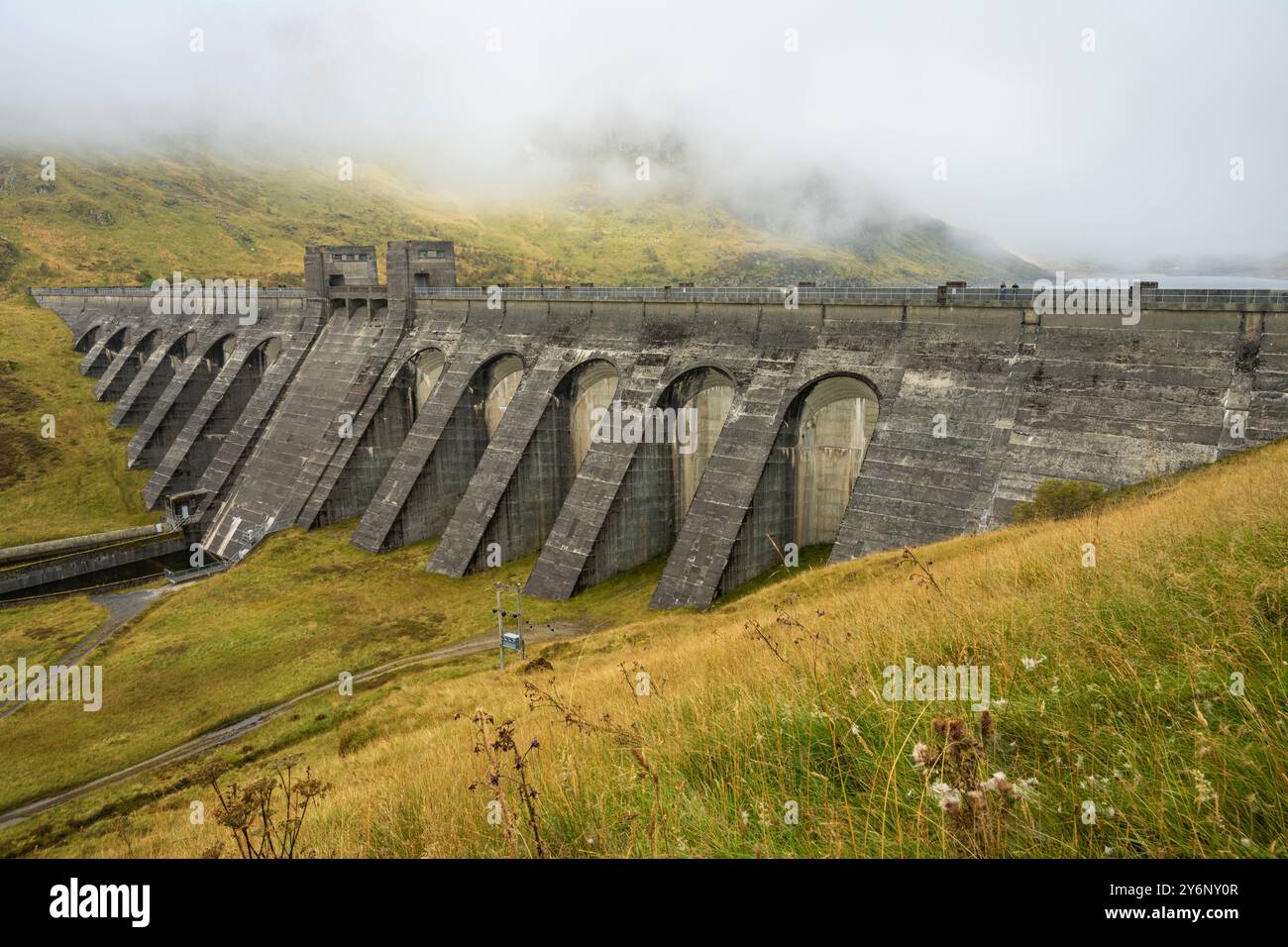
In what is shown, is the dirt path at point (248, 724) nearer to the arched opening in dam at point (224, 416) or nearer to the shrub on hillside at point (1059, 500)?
the shrub on hillside at point (1059, 500)

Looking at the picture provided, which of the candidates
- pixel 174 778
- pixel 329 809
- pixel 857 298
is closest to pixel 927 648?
pixel 329 809

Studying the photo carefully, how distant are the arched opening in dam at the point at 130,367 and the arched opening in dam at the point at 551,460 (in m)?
53.4

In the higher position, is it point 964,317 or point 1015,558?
point 964,317

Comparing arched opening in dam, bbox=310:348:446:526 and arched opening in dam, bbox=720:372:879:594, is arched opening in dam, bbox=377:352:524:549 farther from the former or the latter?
arched opening in dam, bbox=720:372:879:594

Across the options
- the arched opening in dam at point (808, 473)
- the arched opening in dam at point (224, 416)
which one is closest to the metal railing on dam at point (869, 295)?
the arched opening in dam at point (808, 473)

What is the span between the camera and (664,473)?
37594 mm

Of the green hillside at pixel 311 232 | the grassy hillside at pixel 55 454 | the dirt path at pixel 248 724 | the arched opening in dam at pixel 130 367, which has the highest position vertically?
the green hillside at pixel 311 232

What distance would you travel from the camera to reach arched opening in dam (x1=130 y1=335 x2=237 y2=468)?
205 feet

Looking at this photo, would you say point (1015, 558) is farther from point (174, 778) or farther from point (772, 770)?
point (174, 778)

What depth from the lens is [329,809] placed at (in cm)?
921

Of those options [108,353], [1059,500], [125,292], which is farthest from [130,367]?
[1059,500]

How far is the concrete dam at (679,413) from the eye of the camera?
25016mm

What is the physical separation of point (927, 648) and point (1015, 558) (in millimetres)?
4710
